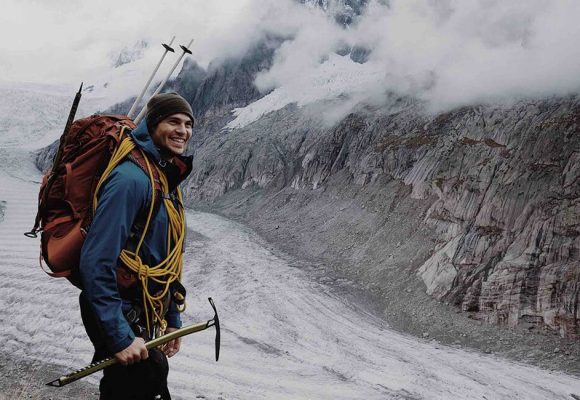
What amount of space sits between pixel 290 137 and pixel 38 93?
6072 cm

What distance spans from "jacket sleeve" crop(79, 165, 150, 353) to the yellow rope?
0.19 m

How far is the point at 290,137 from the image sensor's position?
1757 inches

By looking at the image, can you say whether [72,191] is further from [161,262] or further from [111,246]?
[161,262]

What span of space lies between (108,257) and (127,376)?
85cm

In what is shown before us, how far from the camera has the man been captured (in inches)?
98.1

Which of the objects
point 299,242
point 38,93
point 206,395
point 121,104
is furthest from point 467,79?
point 38,93

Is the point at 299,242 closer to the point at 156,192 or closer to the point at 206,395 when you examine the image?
the point at 206,395

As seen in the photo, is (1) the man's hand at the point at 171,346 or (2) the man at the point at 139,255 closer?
(2) the man at the point at 139,255

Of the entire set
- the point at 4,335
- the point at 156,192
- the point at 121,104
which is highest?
the point at 121,104

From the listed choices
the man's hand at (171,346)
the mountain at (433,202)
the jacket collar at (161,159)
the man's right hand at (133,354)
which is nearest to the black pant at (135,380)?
the man's right hand at (133,354)

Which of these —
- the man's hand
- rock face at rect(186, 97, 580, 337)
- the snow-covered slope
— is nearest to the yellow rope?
the man's hand

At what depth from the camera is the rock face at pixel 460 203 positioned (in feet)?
48.2

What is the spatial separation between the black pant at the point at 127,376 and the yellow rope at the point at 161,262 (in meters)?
0.28

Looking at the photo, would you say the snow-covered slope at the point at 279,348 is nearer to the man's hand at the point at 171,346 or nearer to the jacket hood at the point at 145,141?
the man's hand at the point at 171,346
